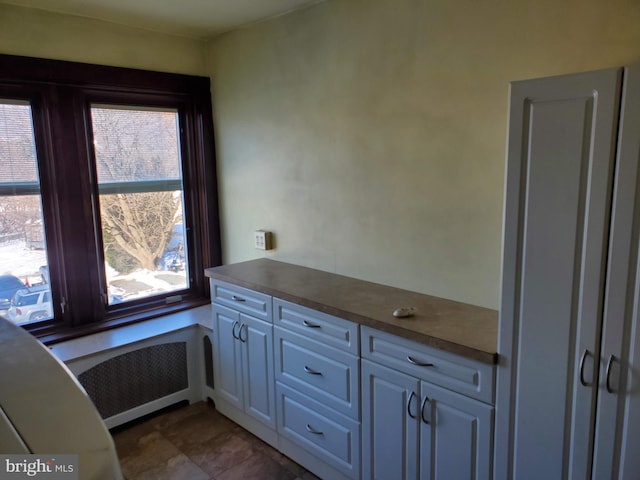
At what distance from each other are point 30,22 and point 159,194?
1216mm

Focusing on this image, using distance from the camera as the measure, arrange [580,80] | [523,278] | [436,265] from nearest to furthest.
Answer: [580,80]
[523,278]
[436,265]

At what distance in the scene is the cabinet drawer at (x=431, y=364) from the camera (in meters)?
1.67

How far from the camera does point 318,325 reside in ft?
7.32

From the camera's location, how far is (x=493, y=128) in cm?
197

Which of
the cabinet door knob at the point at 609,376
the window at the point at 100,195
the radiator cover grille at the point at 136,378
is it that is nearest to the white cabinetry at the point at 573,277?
the cabinet door knob at the point at 609,376

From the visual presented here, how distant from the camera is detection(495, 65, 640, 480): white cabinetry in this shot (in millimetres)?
1315

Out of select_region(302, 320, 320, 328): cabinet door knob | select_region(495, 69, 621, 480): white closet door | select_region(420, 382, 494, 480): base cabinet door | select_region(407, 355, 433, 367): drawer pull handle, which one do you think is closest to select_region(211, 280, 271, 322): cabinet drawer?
select_region(302, 320, 320, 328): cabinet door knob

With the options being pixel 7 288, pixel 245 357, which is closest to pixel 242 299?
pixel 245 357

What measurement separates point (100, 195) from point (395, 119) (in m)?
1.94

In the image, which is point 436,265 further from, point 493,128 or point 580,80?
point 580,80

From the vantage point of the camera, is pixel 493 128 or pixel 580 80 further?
pixel 493 128

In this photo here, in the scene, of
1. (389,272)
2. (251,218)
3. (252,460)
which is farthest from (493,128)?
(252,460)

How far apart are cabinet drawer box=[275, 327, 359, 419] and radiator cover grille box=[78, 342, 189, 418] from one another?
35.5 inches

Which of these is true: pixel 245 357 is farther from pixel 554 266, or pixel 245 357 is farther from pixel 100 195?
pixel 554 266
